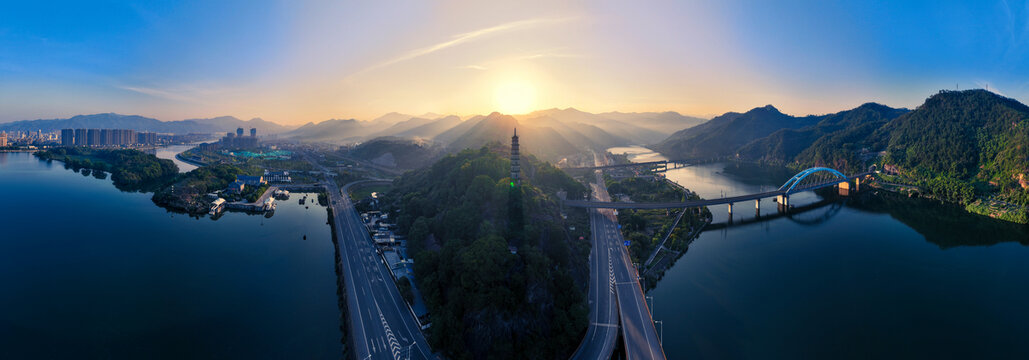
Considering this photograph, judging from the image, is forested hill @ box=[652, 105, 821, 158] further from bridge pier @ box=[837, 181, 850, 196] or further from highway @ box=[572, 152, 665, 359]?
highway @ box=[572, 152, 665, 359]

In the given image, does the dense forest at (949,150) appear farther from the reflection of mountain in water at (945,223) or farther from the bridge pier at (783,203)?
the bridge pier at (783,203)

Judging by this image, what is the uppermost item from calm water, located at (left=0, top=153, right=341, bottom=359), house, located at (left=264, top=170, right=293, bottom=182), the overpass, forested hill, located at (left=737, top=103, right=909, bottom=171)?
forested hill, located at (left=737, top=103, right=909, bottom=171)

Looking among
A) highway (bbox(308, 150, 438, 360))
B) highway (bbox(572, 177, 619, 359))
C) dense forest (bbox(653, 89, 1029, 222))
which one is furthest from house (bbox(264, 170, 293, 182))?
dense forest (bbox(653, 89, 1029, 222))

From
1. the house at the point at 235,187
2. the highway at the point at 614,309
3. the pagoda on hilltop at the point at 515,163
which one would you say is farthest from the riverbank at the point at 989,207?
the house at the point at 235,187

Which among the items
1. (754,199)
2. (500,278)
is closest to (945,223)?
(754,199)

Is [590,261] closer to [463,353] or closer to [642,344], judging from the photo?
[642,344]

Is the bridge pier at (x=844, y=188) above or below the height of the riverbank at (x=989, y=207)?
above

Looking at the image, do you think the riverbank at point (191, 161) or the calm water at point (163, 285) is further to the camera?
the riverbank at point (191, 161)
